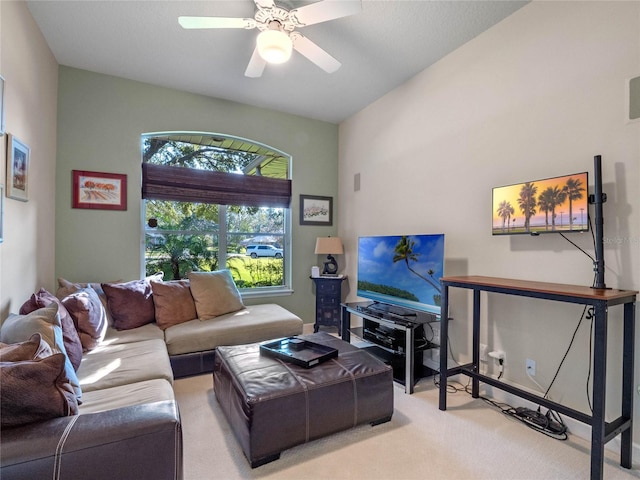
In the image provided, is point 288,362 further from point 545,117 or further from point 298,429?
point 545,117

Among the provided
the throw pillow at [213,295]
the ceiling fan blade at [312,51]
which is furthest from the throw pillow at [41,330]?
the ceiling fan blade at [312,51]

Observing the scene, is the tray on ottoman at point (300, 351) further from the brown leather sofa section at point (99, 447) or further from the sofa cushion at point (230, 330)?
the brown leather sofa section at point (99, 447)

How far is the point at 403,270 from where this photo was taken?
2828 mm

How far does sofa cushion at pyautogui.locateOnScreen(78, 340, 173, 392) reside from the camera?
5.85 ft

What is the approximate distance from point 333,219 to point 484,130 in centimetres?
233

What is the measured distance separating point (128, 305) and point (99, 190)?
128 centimetres

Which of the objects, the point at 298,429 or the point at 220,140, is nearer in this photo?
the point at 298,429

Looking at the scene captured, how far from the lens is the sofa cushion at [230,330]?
2632 millimetres

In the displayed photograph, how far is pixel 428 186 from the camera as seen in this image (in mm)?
2969

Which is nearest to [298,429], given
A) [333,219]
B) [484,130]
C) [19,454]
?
[19,454]

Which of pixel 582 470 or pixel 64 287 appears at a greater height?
pixel 64 287

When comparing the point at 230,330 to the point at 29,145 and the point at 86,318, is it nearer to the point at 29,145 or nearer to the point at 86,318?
the point at 86,318

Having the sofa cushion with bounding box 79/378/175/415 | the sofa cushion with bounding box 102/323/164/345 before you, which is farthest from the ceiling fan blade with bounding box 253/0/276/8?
the sofa cushion with bounding box 102/323/164/345

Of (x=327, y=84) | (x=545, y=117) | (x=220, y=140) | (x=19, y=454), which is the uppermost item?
(x=327, y=84)
